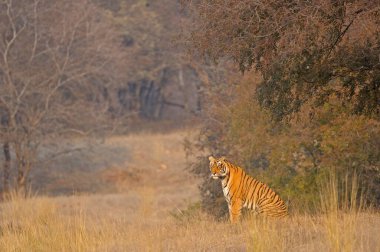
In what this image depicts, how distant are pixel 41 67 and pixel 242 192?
1976cm

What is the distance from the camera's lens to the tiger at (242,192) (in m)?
15.7

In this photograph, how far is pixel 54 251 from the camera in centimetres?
1259

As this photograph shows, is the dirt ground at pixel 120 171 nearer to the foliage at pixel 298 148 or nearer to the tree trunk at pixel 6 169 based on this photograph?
the tree trunk at pixel 6 169

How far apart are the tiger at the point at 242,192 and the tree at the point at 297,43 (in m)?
2.30

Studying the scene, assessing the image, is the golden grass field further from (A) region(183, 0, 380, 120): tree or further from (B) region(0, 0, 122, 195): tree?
(B) region(0, 0, 122, 195): tree

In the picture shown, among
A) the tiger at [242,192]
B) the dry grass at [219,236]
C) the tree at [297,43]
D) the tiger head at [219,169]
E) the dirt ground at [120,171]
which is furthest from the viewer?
the dirt ground at [120,171]

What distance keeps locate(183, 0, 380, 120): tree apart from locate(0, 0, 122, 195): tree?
A: 19.0m

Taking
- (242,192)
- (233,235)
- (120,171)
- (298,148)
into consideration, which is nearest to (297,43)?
(233,235)

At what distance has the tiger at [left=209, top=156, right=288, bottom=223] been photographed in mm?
15703

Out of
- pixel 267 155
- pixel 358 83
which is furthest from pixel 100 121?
pixel 358 83

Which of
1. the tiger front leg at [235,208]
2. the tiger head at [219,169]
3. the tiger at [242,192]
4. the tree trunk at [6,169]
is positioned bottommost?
the tree trunk at [6,169]

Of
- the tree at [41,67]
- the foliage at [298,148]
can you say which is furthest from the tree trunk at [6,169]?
the foliage at [298,148]

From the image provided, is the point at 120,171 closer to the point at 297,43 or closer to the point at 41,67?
the point at 41,67

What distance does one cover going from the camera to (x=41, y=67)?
34.5 m
